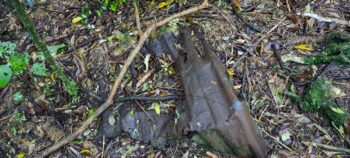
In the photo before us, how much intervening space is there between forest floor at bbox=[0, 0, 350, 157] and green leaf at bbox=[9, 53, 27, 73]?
2.3 inches

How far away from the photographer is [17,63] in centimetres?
331

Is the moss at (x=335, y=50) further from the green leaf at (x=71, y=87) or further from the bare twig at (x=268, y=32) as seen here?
the green leaf at (x=71, y=87)

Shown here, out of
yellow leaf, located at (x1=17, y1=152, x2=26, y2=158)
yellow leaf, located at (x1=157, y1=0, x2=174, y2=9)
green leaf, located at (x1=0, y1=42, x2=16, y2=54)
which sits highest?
yellow leaf, located at (x1=157, y1=0, x2=174, y2=9)

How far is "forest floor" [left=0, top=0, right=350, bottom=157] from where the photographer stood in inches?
108

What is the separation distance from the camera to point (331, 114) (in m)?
2.67

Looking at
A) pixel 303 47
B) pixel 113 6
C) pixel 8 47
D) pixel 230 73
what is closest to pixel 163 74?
pixel 230 73

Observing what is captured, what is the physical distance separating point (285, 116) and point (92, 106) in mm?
1663

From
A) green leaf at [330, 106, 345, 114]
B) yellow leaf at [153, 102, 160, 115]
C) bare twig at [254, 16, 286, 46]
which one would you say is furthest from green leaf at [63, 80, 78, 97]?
green leaf at [330, 106, 345, 114]

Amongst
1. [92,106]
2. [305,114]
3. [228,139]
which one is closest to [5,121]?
[92,106]

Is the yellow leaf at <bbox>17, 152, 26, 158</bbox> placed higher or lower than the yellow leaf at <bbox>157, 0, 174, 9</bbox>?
lower

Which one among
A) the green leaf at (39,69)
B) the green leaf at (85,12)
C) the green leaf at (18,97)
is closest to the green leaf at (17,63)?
the green leaf at (39,69)

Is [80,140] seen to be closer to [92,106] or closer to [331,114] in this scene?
[92,106]

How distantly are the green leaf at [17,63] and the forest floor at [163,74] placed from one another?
6cm

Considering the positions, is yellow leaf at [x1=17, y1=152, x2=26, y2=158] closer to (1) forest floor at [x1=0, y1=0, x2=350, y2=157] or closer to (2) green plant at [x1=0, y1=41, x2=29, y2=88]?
(1) forest floor at [x1=0, y1=0, x2=350, y2=157]
